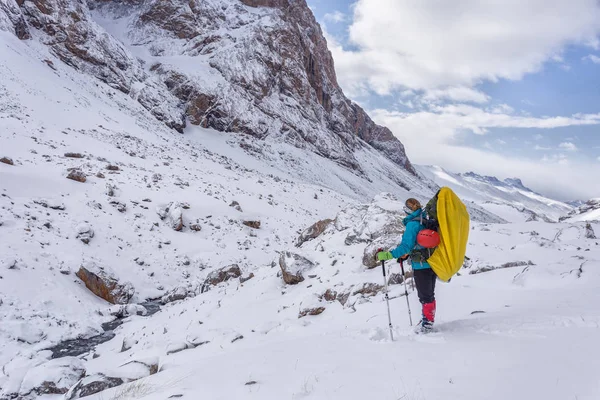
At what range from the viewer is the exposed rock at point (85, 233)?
1379 centimetres

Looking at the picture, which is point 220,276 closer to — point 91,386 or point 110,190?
point 91,386

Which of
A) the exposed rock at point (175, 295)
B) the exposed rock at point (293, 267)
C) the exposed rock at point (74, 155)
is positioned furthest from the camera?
the exposed rock at point (74, 155)

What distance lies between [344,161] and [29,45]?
53178 mm

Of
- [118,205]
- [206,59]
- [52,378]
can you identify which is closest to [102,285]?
[118,205]

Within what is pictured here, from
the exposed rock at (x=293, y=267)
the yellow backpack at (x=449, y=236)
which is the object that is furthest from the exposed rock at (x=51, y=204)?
the yellow backpack at (x=449, y=236)

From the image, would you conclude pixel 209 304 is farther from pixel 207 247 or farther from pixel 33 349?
pixel 207 247

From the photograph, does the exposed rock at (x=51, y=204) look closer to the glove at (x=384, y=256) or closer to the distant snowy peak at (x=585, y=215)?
the glove at (x=384, y=256)

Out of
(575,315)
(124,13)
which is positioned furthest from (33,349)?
(124,13)

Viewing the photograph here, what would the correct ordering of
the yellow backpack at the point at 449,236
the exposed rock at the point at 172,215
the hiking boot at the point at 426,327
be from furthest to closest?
the exposed rock at the point at 172,215
the hiking boot at the point at 426,327
the yellow backpack at the point at 449,236

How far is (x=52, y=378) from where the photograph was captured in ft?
20.5

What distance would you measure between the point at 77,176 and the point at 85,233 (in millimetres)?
5194

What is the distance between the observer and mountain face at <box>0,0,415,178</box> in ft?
151

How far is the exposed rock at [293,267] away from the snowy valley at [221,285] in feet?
0.23

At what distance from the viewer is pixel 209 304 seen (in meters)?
10.7
